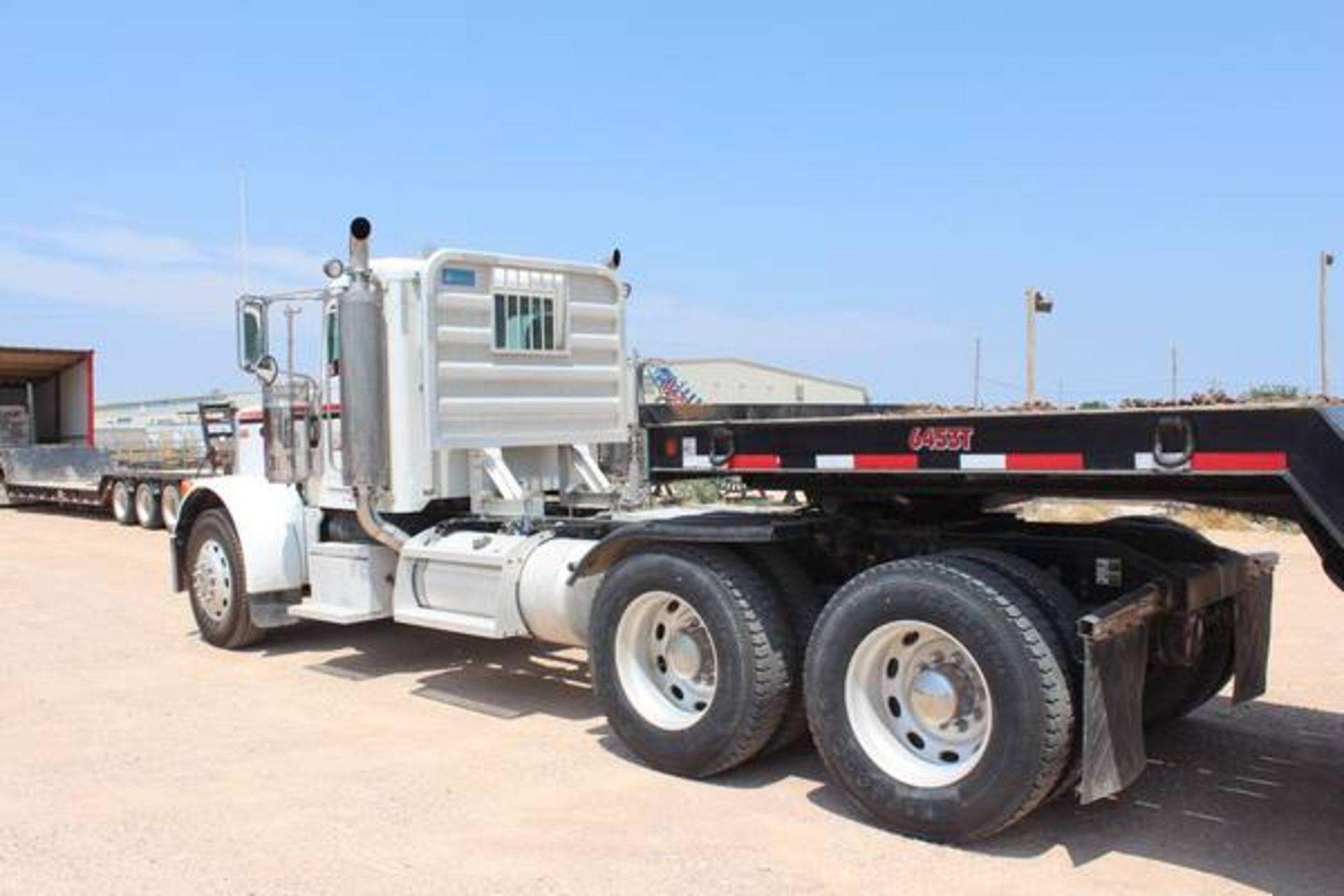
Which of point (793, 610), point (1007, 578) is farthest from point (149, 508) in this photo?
point (1007, 578)

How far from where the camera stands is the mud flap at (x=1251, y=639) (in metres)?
5.41

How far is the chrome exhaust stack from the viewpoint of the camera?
7602 mm

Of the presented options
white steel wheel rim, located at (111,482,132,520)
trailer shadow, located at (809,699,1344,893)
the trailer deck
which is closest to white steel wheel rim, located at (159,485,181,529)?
white steel wheel rim, located at (111,482,132,520)

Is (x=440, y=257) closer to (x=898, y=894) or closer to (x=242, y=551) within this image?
(x=242, y=551)

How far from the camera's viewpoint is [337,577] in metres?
8.13

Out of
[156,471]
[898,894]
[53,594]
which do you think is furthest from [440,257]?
[156,471]

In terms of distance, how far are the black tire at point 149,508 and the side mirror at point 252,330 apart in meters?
12.7

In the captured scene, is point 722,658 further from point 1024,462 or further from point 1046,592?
point 1024,462

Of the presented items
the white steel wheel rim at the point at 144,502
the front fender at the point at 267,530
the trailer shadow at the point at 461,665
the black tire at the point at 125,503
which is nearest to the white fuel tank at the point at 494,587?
the trailer shadow at the point at 461,665

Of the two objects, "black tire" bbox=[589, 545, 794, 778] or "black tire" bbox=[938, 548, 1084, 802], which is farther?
"black tire" bbox=[589, 545, 794, 778]

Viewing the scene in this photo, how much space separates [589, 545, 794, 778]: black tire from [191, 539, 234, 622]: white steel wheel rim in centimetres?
414

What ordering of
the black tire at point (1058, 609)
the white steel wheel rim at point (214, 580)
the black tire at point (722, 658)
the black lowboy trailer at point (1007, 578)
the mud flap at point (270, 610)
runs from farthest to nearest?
the white steel wheel rim at point (214, 580), the mud flap at point (270, 610), the black tire at point (722, 658), the black tire at point (1058, 609), the black lowboy trailer at point (1007, 578)

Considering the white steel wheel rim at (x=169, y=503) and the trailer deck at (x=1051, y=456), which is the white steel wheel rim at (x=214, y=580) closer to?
the trailer deck at (x=1051, y=456)

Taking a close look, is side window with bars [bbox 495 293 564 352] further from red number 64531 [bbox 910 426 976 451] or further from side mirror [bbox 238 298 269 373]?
red number 64531 [bbox 910 426 976 451]
